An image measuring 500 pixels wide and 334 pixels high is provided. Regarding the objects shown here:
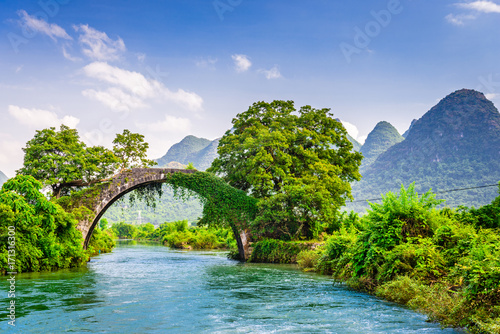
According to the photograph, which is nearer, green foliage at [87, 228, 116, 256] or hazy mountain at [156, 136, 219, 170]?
green foliage at [87, 228, 116, 256]

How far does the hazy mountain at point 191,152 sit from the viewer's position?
16544 centimetres

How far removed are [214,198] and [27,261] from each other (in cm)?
1116

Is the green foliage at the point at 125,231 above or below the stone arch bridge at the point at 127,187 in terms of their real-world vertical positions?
below

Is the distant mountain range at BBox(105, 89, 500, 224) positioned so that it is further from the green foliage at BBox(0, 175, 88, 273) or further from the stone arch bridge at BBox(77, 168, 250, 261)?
the green foliage at BBox(0, 175, 88, 273)

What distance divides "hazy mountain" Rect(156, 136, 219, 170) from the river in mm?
145696

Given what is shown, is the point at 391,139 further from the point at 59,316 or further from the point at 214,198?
the point at 59,316

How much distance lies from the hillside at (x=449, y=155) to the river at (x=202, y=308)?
54.6 m

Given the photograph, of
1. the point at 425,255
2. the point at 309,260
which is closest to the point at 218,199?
the point at 309,260

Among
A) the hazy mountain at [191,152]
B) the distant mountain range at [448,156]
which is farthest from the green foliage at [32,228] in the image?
the hazy mountain at [191,152]

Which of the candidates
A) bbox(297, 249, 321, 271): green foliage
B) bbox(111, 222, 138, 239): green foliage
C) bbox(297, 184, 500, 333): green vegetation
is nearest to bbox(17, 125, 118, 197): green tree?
bbox(297, 249, 321, 271): green foliage

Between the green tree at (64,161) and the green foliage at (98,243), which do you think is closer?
the green tree at (64,161)

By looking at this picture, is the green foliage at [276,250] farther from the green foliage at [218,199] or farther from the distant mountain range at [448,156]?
the distant mountain range at [448,156]

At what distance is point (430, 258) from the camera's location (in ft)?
32.7

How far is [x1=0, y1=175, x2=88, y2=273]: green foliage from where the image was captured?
1524cm
